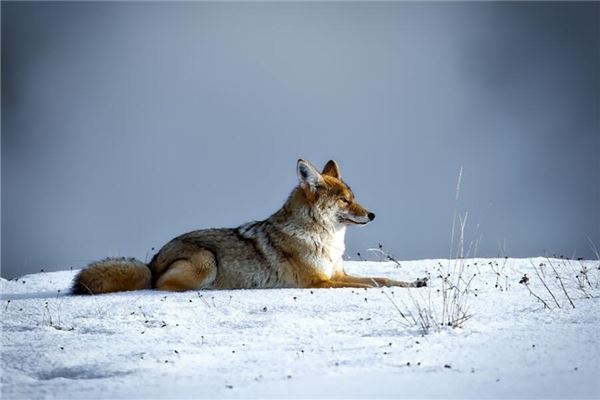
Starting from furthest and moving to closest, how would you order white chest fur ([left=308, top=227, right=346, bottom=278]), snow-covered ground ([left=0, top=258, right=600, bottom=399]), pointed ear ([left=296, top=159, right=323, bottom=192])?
pointed ear ([left=296, top=159, right=323, bottom=192]) < white chest fur ([left=308, top=227, right=346, bottom=278]) < snow-covered ground ([left=0, top=258, right=600, bottom=399])

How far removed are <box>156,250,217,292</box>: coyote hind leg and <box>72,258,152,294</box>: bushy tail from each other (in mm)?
330

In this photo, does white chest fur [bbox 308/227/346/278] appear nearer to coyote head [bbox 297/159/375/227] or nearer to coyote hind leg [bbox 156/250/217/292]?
coyote head [bbox 297/159/375/227]

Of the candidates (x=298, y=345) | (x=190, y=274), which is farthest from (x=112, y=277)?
(x=298, y=345)

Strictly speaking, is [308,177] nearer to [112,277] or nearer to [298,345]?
[112,277]

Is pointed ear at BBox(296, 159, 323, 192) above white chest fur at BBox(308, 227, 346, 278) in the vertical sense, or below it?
above

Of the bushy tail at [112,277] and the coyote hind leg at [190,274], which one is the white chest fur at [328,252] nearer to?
the coyote hind leg at [190,274]

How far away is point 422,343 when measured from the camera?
285 inches

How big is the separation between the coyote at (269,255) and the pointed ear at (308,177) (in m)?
0.02

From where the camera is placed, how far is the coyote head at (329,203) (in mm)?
11617

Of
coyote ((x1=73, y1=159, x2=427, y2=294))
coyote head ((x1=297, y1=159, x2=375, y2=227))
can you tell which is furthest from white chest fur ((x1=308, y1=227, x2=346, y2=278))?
coyote head ((x1=297, y1=159, x2=375, y2=227))

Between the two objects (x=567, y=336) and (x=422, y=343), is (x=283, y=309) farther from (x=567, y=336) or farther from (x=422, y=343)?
(x=567, y=336)

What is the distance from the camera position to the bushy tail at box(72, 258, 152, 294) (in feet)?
35.6

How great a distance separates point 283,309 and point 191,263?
2531 millimetres

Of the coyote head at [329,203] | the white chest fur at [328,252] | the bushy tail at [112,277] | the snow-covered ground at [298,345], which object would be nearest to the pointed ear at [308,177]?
the coyote head at [329,203]
